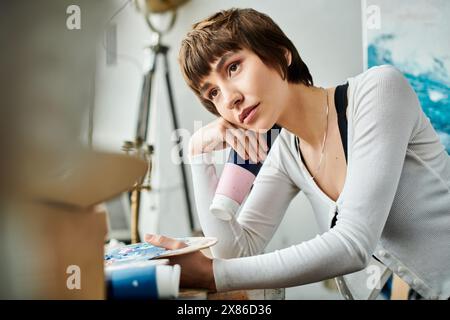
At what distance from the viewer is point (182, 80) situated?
1158 millimetres

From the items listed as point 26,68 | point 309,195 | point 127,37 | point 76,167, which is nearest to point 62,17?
point 26,68

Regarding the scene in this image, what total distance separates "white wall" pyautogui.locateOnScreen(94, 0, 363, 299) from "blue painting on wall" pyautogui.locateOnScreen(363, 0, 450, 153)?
0.04 m

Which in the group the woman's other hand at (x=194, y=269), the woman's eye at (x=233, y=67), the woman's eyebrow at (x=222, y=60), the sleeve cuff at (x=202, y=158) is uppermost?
the woman's eyebrow at (x=222, y=60)

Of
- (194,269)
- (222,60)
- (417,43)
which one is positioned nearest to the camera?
(194,269)

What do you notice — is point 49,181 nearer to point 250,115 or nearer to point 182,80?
point 250,115

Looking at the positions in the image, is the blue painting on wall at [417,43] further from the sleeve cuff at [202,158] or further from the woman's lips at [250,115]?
the sleeve cuff at [202,158]

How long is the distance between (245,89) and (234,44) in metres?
0.09

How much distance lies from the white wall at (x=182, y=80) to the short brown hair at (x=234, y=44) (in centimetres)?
3

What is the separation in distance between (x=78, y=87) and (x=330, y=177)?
1.89 ft

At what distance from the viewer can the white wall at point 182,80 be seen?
1067mm

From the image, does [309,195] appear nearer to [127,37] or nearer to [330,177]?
[330,177]

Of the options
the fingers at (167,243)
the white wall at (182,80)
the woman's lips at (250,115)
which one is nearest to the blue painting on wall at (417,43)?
the white wall at (182,80)

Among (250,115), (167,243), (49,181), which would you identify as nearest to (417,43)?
(250,115)

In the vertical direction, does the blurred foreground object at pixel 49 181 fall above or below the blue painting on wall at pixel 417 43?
below
